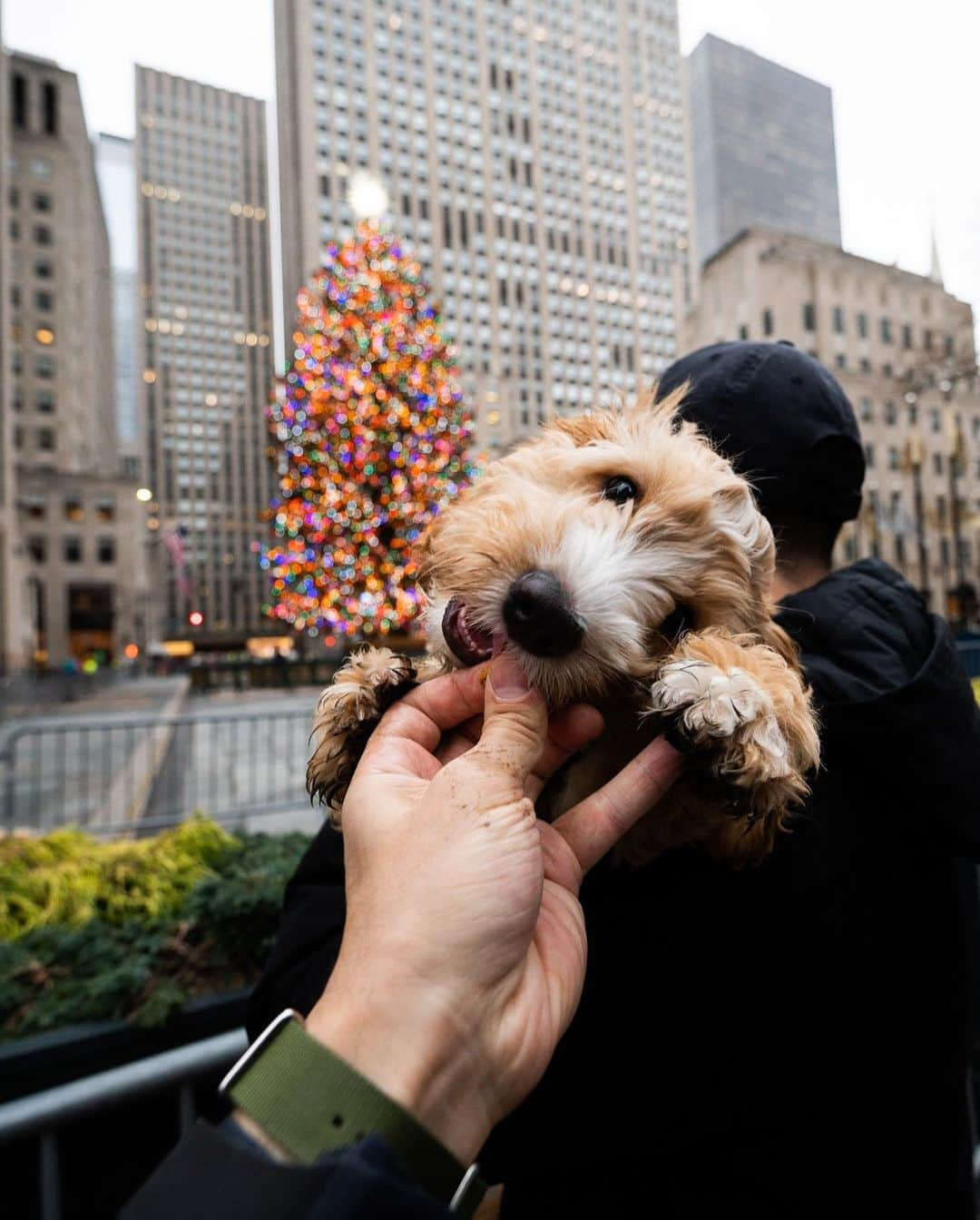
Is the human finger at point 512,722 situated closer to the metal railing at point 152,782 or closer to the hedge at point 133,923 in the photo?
the hedge at point 133,923

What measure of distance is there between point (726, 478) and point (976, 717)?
69cm

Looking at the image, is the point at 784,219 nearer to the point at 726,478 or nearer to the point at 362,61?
the point at 362,61

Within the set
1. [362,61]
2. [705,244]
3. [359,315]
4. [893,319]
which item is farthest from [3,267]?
A: [705,244]

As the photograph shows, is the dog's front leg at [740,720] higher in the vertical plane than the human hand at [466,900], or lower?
higher

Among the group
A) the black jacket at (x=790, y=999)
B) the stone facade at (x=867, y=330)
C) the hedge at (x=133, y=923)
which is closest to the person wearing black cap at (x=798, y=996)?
the black jacket at (x=790, y=999)

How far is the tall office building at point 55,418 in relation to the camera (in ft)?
246

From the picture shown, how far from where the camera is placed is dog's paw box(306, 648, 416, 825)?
125 centimetres

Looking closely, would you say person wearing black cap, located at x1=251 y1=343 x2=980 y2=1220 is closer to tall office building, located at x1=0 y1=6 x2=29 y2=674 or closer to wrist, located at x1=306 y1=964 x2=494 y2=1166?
wrist, located at x1=306 y1=964 x2=494 y2=1166

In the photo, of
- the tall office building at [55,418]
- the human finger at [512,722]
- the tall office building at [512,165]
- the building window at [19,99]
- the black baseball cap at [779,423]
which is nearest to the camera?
the human finger at [512,722]

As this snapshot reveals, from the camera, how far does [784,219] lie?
404ft

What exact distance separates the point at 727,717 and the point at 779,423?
0.91 metres

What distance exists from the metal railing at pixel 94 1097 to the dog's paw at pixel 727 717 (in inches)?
78.3

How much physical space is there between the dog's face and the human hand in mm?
Result: 79

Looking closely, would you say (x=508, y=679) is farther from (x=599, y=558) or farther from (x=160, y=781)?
(x=160, y=781)
